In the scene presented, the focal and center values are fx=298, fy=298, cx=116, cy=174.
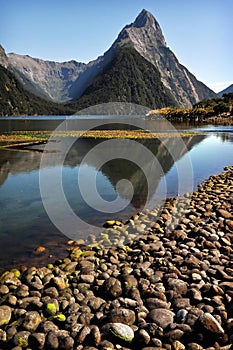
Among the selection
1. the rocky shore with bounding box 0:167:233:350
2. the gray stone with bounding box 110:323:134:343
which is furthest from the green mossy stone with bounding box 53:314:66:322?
the gray stone with bounding box 110:323:134:343

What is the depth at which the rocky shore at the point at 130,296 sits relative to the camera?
6805mm

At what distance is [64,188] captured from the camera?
22.0 m

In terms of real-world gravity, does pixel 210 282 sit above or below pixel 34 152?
below

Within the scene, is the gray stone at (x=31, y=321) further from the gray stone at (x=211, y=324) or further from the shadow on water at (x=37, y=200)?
the gray stone at (x=211, y=324)

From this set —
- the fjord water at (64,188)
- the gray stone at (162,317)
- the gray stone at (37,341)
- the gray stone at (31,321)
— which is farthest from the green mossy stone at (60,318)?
the fjord water at (64,188)

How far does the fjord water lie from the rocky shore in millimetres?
1694

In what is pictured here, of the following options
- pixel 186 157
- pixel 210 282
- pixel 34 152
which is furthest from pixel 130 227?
pixel 34 152

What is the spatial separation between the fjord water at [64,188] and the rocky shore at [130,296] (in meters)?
1.69

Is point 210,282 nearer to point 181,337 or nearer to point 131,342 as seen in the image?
point 181,337

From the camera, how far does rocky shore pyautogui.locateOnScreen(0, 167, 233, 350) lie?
22.3ft

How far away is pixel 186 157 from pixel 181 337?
107ft

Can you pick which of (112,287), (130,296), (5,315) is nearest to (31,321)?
(5,315)

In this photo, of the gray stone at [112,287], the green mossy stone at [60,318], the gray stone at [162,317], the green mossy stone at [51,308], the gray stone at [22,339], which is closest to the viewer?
the gray stone at [22,339]

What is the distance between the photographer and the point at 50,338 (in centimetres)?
691
